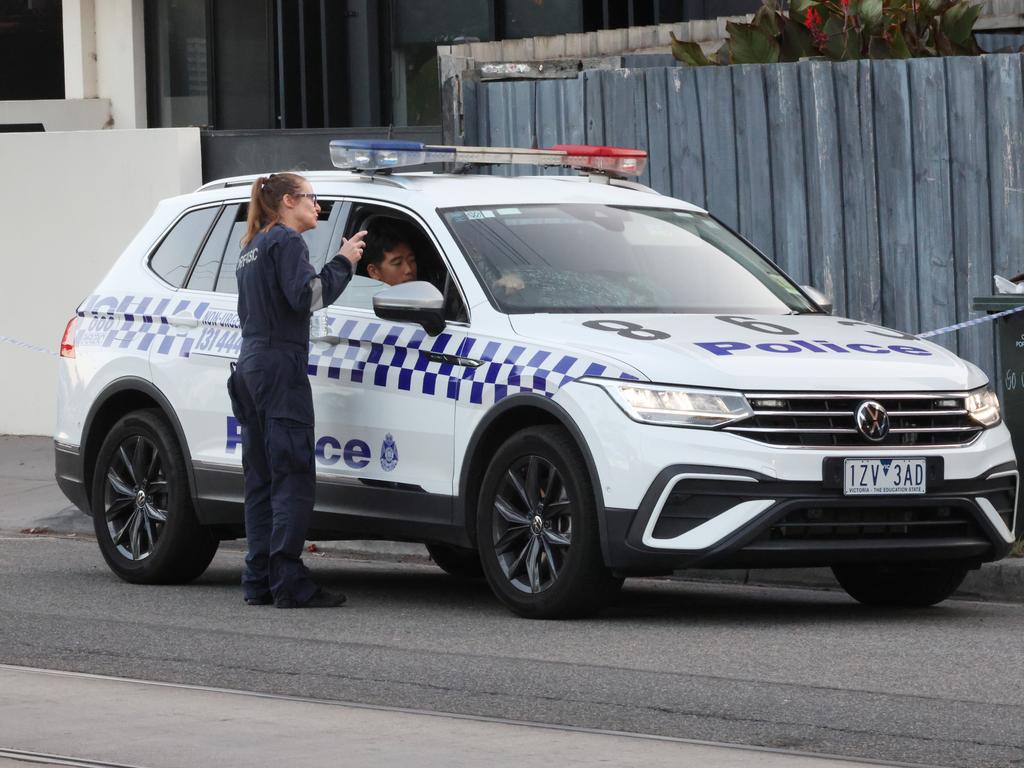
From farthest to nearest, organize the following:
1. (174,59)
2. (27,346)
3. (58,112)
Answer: (174,59) < (58,112) < (27,346)

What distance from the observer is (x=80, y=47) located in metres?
19.9

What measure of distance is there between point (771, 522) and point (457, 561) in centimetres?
293

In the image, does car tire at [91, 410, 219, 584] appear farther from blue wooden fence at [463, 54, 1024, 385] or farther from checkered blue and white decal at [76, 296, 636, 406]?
blue wooden fence at [463, 54, 1024, 385]

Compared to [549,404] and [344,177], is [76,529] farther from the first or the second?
[549,404]

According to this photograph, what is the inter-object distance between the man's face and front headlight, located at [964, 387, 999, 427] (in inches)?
94.9

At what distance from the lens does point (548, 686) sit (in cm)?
664

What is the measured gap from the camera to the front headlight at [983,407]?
796 centimetres

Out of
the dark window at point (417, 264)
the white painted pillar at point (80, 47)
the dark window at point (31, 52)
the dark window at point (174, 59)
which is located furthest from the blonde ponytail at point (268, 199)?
the dark window at point (31, 52)

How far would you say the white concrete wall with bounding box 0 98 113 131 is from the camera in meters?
19.6

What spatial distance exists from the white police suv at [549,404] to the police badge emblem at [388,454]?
0.06 feet

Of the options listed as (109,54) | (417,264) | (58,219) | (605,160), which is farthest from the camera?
(109,54)

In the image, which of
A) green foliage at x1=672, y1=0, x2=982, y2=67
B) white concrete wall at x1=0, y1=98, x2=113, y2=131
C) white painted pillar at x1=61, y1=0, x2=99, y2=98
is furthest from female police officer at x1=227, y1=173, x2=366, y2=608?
white painted pillar at x1=61, y1=0, x2=99, y2=98

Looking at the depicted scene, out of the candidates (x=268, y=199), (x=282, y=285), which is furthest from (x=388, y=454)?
(x=268, y=199)

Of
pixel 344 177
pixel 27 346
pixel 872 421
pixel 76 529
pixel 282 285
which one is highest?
pixel 344 177
